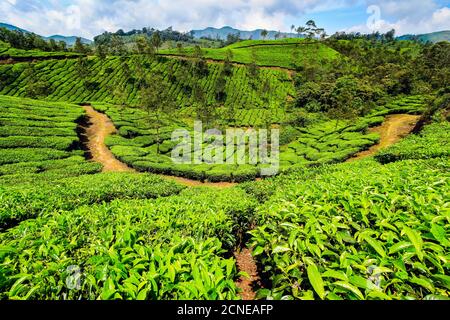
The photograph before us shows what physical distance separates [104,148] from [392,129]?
35409mm

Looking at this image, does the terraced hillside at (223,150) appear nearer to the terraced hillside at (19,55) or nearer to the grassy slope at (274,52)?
the terraced hillside at (19,55)

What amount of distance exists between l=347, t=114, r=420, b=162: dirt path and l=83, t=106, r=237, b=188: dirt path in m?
Answer: 15.9

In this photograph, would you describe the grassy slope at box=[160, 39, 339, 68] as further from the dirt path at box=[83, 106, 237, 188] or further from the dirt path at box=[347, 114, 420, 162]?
the dirt path at box=[347, 114, 420, 162]

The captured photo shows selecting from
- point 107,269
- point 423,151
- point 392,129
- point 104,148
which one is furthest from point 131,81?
point 107,269

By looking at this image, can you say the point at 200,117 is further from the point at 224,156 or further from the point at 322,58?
the point at 322,58

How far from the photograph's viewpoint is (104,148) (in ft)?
99.5

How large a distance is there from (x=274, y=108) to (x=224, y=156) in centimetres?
3741

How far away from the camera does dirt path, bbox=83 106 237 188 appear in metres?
23.3

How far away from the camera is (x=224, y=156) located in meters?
29.2

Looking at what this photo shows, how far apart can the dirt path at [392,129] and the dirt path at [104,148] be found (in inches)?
624
